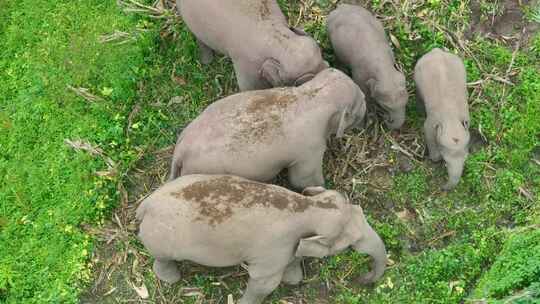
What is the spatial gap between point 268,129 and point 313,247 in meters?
0.96

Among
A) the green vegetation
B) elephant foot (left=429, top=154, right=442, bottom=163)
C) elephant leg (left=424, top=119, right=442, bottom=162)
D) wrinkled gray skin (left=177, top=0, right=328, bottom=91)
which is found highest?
wrinkled gray skin (left=177, top=0, right=328, bottom=91)

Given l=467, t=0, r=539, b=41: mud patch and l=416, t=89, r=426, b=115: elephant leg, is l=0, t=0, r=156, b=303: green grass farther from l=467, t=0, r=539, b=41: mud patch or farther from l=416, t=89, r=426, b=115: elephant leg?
l=467, t=0, r=539, b=41: mud patch

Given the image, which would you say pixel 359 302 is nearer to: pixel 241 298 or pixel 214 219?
pixel 241 298

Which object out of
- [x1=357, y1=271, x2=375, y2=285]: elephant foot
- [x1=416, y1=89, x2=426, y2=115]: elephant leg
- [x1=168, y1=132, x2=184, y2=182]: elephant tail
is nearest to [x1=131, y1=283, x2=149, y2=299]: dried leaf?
[x1=168, y1=132, x2=184, y2=182]: elephant tail

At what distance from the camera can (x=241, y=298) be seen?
17.4 feet

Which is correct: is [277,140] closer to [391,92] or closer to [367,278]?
[391,92]

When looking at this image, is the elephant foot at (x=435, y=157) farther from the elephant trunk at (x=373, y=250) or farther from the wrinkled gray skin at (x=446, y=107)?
the elephant trunk at (x=373, y=250)

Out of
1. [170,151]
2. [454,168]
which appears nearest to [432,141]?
[454,168]

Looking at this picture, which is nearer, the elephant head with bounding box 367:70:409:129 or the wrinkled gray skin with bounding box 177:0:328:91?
the wrinkled gray skin with bounding box 177:0:328:91

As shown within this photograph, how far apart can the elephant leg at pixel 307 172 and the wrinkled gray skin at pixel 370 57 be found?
816 millimetres

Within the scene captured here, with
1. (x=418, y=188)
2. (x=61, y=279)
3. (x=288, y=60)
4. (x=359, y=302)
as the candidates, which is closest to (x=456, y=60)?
(x=418, y=188)

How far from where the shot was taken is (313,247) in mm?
4699

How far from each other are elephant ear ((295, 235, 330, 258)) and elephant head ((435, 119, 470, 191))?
1.43 metres

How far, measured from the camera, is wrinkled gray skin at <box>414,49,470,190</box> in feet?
17.6
